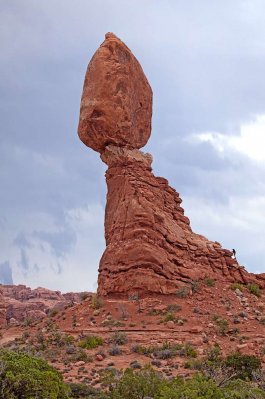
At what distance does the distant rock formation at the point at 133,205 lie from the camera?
34.8 m

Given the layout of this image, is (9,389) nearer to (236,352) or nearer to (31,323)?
(236,352)

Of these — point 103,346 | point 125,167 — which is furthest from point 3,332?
point 125,167

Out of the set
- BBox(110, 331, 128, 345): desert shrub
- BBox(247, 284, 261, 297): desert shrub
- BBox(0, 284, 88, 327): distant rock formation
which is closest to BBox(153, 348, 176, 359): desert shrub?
BBox(110, 331, 128, 345): desert shrub

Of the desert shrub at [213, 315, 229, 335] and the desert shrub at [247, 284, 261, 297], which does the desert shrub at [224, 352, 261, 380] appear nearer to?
the desert shrub at [213, 315, 229, 335]

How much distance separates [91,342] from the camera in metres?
28.3

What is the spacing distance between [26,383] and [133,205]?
21.7 m

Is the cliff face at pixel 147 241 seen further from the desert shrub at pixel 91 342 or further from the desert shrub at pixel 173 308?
the desert shrub at pixel 91 342

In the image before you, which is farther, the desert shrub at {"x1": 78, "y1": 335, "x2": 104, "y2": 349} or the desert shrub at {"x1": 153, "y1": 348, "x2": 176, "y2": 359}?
the desert shrub at {"x1": 78, "y1": 335, "x2": 104, "y2": 349}

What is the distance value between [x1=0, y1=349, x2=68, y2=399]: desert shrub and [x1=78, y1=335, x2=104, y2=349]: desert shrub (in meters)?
12.0

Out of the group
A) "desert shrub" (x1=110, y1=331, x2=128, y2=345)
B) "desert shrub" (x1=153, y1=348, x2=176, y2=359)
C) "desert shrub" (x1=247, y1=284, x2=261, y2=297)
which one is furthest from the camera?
"desert shrub" (x1=247, y1=284, x2=261, y2=297)

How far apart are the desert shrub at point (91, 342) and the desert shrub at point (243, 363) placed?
601 cm

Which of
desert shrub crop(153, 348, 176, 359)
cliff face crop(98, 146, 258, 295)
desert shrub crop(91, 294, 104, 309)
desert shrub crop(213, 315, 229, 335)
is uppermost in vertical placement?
cliff face crop(98, 146, 258, 295)

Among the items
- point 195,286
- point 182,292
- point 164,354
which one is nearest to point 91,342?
point 164,354

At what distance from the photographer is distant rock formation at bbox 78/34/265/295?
34.8 meters
